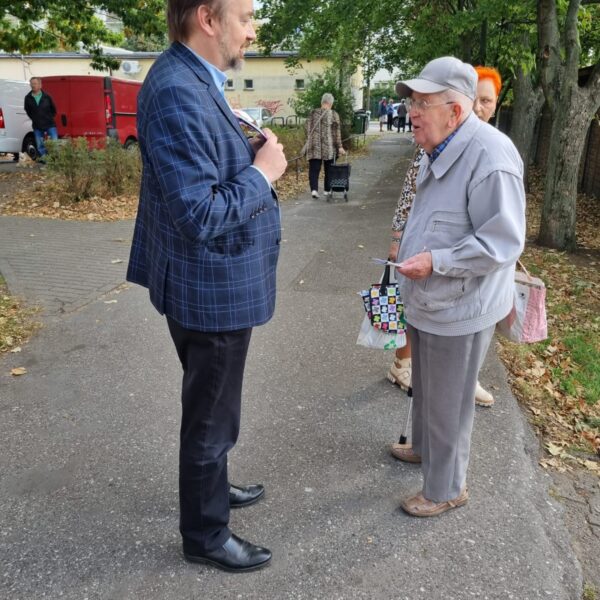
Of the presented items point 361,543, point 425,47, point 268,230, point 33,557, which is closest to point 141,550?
point 33,557

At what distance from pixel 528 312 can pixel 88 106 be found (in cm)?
1520

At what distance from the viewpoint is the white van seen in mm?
16094

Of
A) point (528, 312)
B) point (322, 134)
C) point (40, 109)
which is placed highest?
point (40, 109)

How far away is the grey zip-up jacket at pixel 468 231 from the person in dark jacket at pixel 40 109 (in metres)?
13.6

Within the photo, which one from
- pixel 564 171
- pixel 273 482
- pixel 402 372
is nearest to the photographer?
pixel 273 482

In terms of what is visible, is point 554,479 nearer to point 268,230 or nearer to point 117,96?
point 268,230

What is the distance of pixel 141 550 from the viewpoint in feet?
8.18

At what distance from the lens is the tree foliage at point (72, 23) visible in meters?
13.5

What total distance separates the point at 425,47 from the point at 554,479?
1225 centimetres

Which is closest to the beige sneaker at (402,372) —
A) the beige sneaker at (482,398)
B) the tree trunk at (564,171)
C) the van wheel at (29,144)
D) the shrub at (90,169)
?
the beige sneaker at (482,398)

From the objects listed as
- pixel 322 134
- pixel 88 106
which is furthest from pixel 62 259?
pixel 88 106

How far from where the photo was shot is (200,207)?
1.75m

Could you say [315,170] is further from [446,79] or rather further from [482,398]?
[446,79]

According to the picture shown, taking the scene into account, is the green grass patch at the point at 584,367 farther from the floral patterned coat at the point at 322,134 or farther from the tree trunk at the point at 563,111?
the floral patterned coat at the point at 322,134
